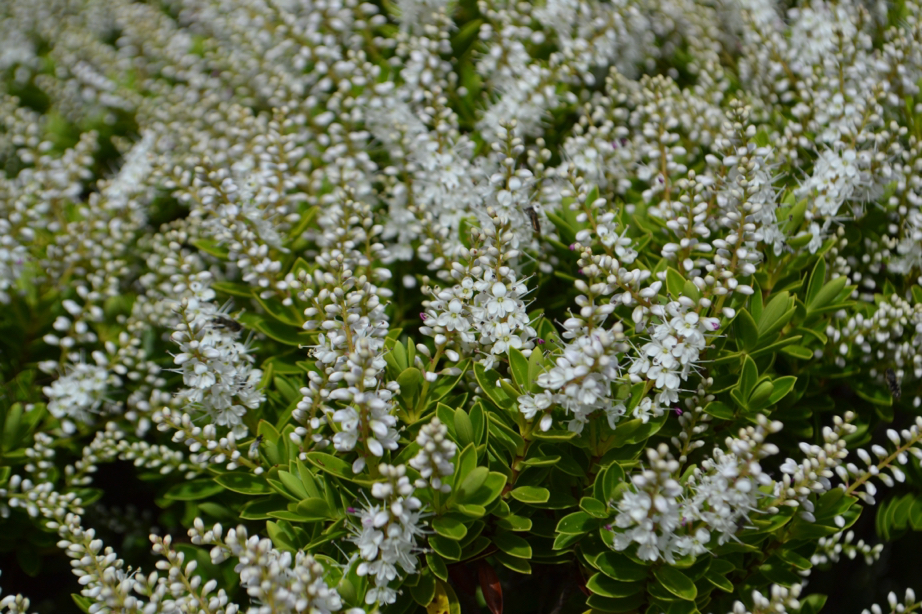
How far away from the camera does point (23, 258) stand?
133 inches

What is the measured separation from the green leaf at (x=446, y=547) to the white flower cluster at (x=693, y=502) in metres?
0.52

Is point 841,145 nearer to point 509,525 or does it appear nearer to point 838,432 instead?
point 838,432

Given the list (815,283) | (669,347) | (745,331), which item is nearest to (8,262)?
(669,347)

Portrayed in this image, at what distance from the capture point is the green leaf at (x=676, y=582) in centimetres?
209

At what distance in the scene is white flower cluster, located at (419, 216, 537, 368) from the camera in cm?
229

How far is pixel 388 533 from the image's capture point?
1.96 m

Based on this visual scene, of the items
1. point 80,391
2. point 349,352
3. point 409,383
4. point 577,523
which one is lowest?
point 80,391

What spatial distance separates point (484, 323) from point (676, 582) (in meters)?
1.10

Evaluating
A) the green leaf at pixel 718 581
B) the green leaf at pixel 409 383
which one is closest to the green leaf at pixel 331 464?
the green leaf at pixel 409 383

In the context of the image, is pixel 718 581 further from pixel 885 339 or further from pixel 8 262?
pixel 8 262

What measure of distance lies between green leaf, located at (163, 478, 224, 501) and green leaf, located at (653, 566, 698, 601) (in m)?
1.89

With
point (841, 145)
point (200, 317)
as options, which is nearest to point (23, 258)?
point (200, 317)

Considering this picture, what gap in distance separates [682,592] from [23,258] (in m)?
3.49

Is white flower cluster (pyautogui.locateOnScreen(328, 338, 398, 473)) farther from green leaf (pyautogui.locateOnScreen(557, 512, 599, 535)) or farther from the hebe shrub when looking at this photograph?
green leaf (pyautogui.locateOnScreen(557, 512, 599, 535))
